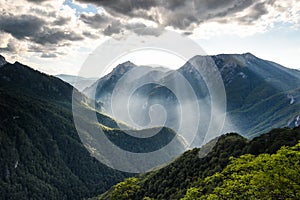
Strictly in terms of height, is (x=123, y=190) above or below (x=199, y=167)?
above

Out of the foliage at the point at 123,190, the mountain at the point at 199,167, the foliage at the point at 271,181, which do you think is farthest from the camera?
the mountain at the point at 199,167

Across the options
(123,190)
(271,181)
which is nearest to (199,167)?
(123,190)

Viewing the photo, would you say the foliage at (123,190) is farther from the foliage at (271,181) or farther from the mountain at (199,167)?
the foliage at (271,181)

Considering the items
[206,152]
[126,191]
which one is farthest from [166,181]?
[126,191]

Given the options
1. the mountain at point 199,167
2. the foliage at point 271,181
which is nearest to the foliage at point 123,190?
the mountain at point 199,167

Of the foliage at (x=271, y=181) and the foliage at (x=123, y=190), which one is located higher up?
the foliage at (x=271, y=181)

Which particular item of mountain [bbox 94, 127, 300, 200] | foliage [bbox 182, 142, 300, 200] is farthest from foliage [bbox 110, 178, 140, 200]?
foliage [bbox 182, 142, 300, 200]

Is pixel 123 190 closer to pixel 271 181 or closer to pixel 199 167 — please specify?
pixel 199 167

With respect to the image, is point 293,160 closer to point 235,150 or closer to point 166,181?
point 235,150

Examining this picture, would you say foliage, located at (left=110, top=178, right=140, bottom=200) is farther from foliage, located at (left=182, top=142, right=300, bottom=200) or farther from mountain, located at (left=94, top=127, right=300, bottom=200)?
foliage, located at (left=182, top=142, right=300, bottom=200)
